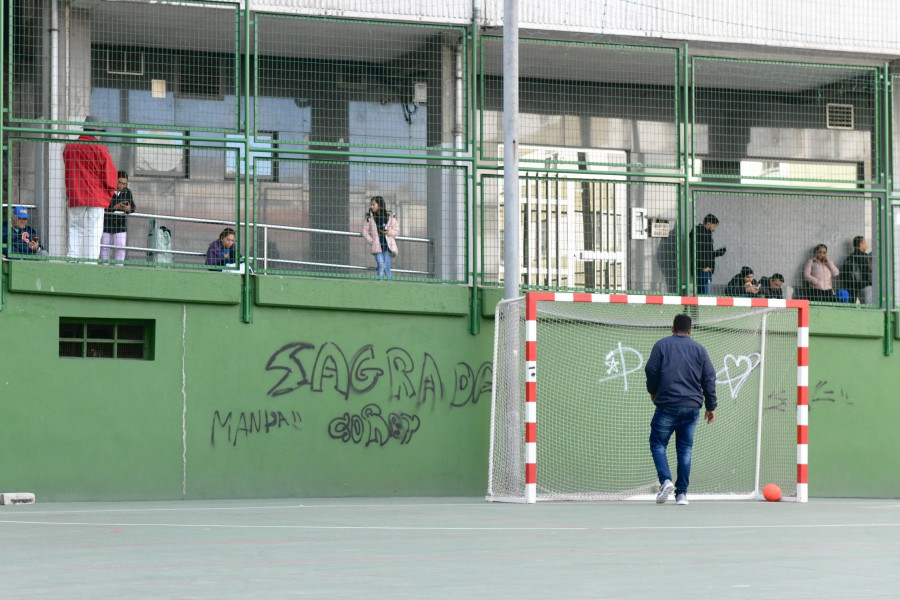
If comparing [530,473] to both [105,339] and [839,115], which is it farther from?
[839,115]

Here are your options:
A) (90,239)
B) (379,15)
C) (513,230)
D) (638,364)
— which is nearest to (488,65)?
(379,15)

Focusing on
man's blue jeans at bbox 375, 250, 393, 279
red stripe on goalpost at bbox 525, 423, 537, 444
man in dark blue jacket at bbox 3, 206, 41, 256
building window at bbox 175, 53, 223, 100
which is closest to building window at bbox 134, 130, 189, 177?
building window at bbox 175, 53, 223, 100

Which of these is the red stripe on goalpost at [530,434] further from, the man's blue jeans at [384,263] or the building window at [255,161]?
the building window at [255,161]

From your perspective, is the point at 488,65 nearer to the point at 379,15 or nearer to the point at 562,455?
the point at 379,15

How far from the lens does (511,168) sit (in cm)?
1532

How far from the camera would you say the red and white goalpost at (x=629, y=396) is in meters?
15.1

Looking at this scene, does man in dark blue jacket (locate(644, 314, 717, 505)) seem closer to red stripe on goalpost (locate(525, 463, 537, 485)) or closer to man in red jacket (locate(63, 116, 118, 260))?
red stripe on goalpost (locate(525, 463, 537, 485))

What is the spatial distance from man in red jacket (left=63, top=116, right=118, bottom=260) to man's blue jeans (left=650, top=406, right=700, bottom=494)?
19.7ft

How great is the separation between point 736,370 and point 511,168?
11.9ft

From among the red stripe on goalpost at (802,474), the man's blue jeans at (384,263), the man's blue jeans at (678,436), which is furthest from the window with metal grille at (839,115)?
the man's blue jeans at (678,436)

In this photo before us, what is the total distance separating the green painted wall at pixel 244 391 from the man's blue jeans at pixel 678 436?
2882 mm

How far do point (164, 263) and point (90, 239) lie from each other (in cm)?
80

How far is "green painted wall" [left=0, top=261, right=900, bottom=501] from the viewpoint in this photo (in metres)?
14.3

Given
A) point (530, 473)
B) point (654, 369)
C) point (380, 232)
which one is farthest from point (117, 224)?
point (654, 369)
